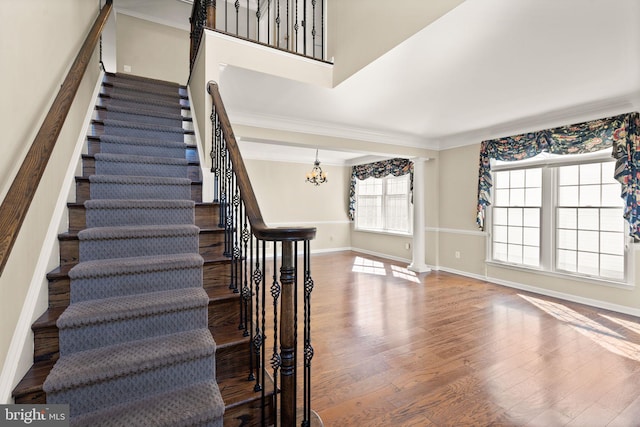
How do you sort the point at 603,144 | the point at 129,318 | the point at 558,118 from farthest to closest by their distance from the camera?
the point at 558,118
the point at 603,144
the point at 129,318

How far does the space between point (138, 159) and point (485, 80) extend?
3.24 m

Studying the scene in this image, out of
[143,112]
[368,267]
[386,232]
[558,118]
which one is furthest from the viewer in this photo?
[386,232]

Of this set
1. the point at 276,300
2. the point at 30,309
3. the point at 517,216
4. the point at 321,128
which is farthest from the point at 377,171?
the point at 30,309

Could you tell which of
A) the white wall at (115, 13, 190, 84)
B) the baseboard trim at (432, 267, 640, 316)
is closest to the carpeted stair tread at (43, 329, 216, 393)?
the baseboard trim at (432, 267, 640, 316)

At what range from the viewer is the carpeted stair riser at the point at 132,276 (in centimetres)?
154

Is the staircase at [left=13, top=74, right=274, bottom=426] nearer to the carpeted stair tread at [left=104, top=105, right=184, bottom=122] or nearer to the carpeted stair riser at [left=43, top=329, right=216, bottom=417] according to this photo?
the carpeted stair riser at [left=43, top=329, right=216, bottom=417]

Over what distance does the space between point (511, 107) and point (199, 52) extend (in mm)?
3672

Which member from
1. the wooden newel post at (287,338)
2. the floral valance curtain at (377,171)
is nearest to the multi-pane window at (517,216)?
the floral valance curtain at (377,171)

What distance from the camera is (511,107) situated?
3689mm

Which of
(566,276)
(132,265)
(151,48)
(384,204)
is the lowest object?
(566,276)

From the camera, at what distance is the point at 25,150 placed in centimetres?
133

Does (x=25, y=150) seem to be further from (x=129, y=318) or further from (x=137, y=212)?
(x=129, y=318)

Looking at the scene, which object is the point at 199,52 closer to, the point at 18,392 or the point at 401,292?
the point at 18,392
